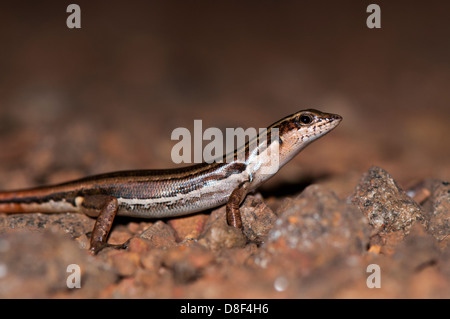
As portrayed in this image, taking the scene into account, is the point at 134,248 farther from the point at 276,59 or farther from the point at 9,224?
the point at 276,59

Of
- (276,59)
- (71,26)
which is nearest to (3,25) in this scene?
(71,26)

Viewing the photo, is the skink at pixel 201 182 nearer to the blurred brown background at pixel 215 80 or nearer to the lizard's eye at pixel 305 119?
the lizard's eye at pixel 305 119

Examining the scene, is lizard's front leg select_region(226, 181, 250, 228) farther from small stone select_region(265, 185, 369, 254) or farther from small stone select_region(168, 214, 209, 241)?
small stone select_region(265, 185, 369, 254)

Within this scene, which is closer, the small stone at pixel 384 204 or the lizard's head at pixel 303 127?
the small stone at pixel 384 204

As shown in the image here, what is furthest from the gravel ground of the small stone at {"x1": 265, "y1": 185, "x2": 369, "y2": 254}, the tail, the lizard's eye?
the lizard's eye

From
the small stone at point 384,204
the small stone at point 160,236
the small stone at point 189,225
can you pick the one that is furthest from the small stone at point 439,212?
the small stone at point 160,236

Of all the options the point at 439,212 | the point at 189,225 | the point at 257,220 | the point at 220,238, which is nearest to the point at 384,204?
the point at 439,212
